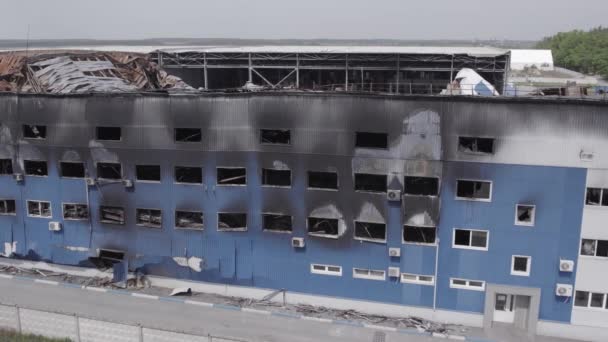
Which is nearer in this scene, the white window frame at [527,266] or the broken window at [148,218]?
the white window frame at [527,266]

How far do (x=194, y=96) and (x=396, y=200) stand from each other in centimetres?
977

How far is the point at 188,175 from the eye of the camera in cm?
2481

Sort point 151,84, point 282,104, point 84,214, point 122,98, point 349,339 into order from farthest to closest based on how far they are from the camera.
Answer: point 151,84
point 84,214
point 122,98
point 282,104
point 349,339

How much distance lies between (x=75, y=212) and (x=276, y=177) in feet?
34.2

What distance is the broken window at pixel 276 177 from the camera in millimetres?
23812

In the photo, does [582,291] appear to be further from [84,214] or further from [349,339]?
[84,214]

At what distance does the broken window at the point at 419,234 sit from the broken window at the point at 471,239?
0.95 m

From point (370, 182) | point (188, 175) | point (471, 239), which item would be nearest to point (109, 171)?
point (188, 175)

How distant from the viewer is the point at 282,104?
23016 millimetres

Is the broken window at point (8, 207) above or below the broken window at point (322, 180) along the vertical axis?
below

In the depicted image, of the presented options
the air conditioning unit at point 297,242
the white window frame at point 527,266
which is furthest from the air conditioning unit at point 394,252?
the white window frame at point 527,266

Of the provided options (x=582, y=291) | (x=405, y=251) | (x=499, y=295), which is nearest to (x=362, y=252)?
(x=405, y=251)

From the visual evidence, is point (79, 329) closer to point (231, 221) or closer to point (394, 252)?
point (231, 221)

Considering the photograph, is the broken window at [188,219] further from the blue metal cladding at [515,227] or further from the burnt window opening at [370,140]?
the blue metal cladding at [515,227]
